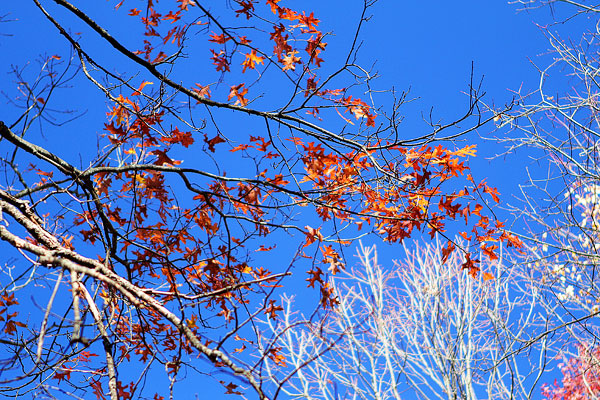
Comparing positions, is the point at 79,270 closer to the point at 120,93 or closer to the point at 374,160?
the point at 374,160

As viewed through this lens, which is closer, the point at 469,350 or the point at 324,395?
the point at 469,350

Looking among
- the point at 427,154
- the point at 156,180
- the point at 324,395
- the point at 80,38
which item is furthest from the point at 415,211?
the point at 324,395

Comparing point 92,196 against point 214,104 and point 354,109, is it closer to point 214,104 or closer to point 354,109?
point 214,104

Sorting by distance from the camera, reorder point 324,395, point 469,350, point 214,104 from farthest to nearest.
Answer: point 324,395 → point 469,350 → point 214,104

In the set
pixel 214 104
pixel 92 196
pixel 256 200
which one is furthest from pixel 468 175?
pixel 92 196

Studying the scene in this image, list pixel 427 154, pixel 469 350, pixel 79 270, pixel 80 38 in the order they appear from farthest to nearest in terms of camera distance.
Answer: pixel 469 350
pixel 80 38
pixel 427 154
pixel 79 270

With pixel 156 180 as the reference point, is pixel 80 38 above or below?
above

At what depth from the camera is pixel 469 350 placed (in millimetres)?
6836

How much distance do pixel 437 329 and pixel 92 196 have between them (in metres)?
5.15

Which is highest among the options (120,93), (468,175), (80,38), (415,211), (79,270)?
(80,38)

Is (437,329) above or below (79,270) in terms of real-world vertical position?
above

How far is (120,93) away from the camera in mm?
3947

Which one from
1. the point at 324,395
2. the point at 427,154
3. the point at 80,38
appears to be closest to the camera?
the point at 427,154

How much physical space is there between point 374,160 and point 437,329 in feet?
14.2
